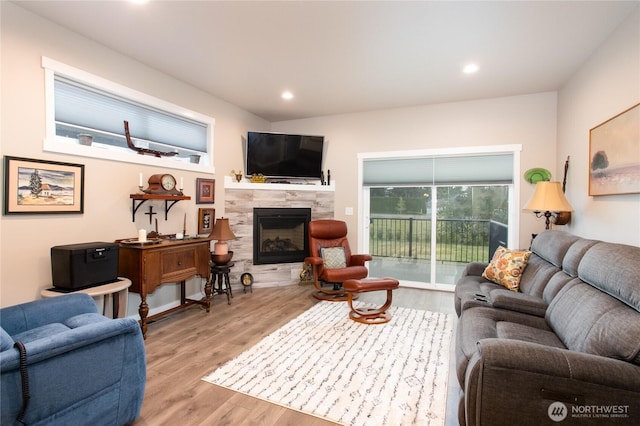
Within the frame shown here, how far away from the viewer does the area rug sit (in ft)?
6.50

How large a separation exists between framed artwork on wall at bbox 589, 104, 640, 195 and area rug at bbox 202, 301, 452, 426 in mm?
1881

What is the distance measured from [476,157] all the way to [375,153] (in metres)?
1.45

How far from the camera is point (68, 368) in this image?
1540 millimetres

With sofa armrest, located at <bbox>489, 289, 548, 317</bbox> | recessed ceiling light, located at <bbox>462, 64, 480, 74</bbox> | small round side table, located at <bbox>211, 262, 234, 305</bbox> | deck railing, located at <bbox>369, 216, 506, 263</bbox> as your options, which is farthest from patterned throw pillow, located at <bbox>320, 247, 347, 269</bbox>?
recessed ceiling light, located at <bbox>462, 64, 480, 74</bbox>

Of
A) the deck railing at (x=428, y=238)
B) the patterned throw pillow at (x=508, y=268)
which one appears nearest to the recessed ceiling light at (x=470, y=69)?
the patterned throw pillow at (x=508, y=268)

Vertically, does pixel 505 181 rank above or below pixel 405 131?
below

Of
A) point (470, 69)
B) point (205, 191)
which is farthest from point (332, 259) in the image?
point (470, 69)

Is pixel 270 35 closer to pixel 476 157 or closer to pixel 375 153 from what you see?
A: pixel 375 153

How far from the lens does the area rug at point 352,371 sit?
1980 mm

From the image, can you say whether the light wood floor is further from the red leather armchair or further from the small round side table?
the red leather armchair

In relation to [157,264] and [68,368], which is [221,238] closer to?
[157,264]

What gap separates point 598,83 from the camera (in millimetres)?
2943

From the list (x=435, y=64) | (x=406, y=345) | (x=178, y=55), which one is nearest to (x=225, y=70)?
(x=178, y=55)

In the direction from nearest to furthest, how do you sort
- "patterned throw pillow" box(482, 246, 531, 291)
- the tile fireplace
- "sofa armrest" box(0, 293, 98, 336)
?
1. "sofa armrest" box(0, 293, 98, 336)
2. "patterned throw pillow" box(482, 246, 531, 291)
3. the tile fireplace
